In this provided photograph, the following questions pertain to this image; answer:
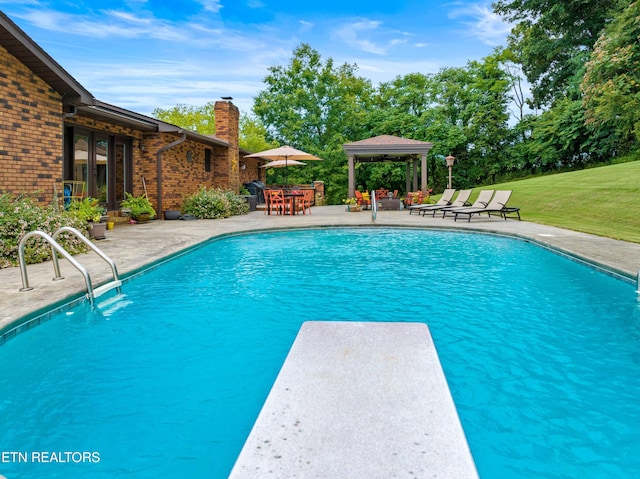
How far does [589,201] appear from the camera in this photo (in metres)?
15.8

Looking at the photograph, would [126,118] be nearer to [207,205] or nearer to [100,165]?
[100,165]

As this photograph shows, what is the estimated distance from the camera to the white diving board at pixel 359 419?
6.17 ft

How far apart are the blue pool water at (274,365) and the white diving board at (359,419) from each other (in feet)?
1.03

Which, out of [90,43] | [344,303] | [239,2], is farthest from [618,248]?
[90,43]

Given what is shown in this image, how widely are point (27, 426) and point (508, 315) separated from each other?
4.20m

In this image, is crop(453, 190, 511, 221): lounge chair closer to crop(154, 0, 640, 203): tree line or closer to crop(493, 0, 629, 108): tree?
crop(154, 0, 640, 203): tree line

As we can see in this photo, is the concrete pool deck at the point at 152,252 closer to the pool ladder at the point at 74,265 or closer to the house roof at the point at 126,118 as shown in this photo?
the pool ladder at the point at 74,265

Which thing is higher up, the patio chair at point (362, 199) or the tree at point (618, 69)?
the tree at point (618, 69)

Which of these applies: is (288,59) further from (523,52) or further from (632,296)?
(632,296)

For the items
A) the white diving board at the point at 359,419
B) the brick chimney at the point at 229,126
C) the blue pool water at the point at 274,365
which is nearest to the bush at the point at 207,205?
the brick chimney at the point at 229,126

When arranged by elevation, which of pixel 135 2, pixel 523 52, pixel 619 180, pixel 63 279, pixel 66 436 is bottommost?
pixel 66 436

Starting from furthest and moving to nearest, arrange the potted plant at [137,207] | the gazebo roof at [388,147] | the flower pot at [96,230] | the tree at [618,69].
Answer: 1. the gazebo roof at [388,147]
2. the tree at [618,69]
3. the potted plant at [137,207]
4. the flower pot at [96,230]

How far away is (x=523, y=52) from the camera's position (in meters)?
32.1

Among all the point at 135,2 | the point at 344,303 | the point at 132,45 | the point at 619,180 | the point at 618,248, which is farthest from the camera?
the point at 132,45
